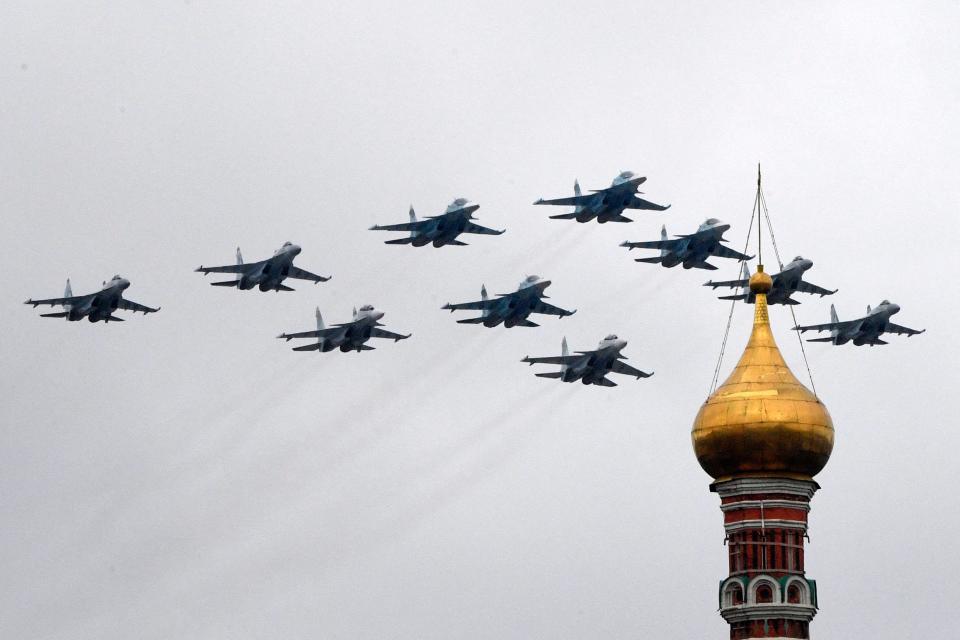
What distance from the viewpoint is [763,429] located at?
3797 inches

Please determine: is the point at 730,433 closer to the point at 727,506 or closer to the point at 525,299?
the point at 727,506

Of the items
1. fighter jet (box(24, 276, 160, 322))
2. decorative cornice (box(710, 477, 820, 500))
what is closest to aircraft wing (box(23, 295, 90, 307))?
fighter jet (box(24, 276, 160, 322))

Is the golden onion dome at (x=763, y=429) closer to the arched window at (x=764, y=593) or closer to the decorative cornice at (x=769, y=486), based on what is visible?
the decorative cornice at (x=769, y=486)

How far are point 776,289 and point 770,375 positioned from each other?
1387cm

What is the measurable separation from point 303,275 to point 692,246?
20.7m

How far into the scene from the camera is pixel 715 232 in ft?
358

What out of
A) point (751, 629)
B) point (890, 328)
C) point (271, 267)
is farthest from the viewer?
point (890, 328)

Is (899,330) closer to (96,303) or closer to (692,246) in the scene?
(692,246)

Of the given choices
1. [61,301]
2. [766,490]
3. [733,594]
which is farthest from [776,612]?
[61,301]

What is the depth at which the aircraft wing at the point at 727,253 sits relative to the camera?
111000 mm

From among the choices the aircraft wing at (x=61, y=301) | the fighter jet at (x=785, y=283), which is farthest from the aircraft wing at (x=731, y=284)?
the aircraft wing at (x=61, y=301)

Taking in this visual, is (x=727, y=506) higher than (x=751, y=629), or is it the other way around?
(x=727, y=506)

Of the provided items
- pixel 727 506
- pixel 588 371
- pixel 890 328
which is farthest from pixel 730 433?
pixel 890 328

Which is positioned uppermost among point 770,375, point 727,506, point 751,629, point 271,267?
point 271,267
